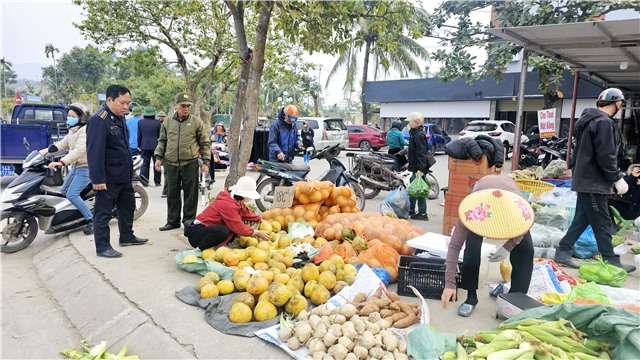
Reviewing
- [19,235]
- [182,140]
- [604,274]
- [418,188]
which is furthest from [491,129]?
[19,235]

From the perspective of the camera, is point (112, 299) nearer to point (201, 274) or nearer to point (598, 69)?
point (201, 274)

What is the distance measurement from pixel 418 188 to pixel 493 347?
4.51 m

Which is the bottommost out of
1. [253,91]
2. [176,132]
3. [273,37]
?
[176,132]

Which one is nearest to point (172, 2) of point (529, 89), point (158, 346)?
point (158, 346)

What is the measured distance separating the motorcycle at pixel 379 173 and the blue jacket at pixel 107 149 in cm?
506

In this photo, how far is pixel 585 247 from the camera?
543cm

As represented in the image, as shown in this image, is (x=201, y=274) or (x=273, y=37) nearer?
(x=201, y=274)

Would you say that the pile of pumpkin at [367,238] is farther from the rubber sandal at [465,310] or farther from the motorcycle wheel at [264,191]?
the motorcycle wheel at [264,191]

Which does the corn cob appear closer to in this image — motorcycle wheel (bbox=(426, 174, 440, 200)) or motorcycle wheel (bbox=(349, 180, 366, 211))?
motorcycle wheel (bbox=(349, 180, 366, 211))

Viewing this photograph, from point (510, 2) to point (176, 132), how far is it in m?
12.0

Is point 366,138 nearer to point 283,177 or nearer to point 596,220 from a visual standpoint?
point 283,177

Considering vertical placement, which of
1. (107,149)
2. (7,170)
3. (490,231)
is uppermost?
(107,149)

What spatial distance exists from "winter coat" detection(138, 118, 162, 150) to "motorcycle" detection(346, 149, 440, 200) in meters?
4.40

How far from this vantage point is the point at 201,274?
4414mm
